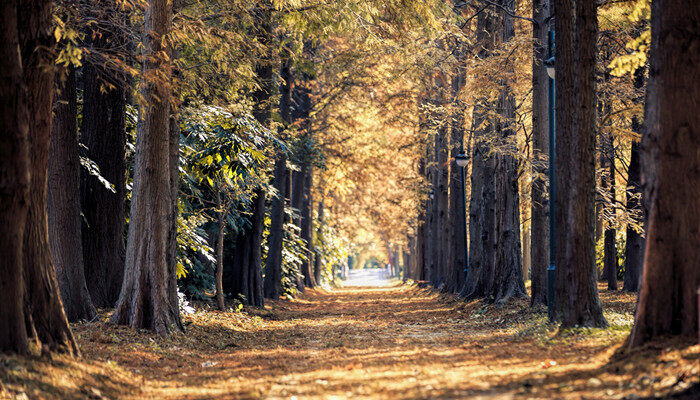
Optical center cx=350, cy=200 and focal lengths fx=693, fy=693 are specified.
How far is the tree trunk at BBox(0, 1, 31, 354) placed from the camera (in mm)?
6773

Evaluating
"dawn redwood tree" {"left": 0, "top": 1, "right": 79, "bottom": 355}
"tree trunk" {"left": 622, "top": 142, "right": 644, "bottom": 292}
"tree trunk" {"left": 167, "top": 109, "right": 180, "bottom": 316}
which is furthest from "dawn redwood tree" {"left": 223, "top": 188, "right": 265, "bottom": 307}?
"dawn redwood tree" {"left": 0, "top": 1, "right": 79, "bottom": 355}

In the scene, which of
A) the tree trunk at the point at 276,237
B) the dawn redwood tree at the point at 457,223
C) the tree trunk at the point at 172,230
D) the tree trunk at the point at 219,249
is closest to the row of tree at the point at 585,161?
the dawn redwood tree at the point at 457,223

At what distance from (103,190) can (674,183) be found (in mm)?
11385

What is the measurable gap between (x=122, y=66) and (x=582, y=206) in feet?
23.6

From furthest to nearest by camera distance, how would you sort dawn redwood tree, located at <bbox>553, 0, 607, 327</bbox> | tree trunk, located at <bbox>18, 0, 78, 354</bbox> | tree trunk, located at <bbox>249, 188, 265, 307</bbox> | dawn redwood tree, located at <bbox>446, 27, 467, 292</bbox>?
dawn redwood tree, located at <bbox>446, 27, 467, 292</bbox> < tree trunk, located at <bbox>249, 188, 265, 307</bbox> < dawn redwood tree, located at <bbox>553, 0, 607, 327</bbox> < tree trunk, located at <bbox>18, 0, 78, 354</bbox>

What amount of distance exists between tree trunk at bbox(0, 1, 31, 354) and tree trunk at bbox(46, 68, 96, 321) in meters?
5.74

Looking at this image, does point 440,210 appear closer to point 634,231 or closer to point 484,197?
point 484,197

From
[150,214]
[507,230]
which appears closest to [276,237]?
[507,230]

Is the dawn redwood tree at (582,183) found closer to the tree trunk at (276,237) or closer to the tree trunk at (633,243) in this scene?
the tree trunk at (633,243)

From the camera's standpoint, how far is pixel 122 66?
370 inches

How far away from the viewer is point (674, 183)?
7.28 metres

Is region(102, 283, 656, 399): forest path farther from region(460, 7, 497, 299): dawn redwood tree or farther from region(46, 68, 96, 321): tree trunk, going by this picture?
region(460, 7, 497, 299): dawn redwood tree

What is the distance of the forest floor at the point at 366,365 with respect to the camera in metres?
6.45

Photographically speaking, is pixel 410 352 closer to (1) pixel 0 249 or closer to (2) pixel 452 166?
(1) pixel 0 249
